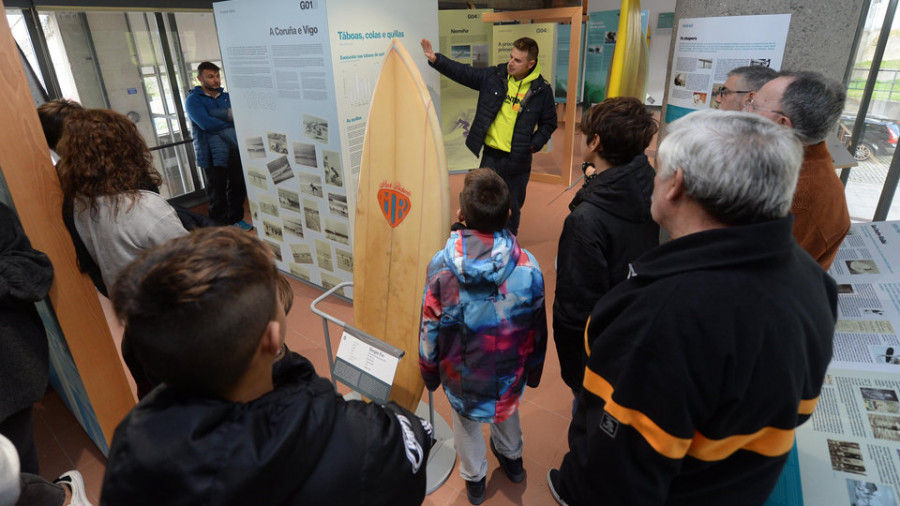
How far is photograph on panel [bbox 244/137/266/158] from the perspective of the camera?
11.5 ft

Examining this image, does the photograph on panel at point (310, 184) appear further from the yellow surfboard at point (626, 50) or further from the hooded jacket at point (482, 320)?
the yellow surfboard at point (626, 50)

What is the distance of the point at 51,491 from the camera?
1.44 meters

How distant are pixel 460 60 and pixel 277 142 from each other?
3063 millimetres

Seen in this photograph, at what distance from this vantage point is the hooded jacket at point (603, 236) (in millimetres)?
1641

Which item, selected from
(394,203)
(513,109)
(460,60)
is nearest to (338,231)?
(394,203)

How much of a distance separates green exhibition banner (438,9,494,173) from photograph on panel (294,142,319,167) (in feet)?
7.87

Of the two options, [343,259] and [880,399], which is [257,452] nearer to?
[880,399]

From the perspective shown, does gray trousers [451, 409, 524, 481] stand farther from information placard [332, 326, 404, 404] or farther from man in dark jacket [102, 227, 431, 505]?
man in dark jacket [102, 227, 431, 505]

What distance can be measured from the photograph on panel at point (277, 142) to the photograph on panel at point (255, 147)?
3.7 inches

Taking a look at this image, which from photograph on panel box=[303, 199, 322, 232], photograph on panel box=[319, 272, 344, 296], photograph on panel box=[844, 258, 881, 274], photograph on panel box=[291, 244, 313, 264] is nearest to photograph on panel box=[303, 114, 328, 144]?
photograph on panel box=[303, 199, 322, 232]

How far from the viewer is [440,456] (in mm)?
2135

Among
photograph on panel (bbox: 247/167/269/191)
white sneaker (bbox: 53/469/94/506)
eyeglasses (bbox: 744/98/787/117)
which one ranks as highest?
eyeglasses (bbox: 744/98/787/117)

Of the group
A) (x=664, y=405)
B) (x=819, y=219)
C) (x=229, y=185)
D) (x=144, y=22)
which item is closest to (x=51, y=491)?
(x=664, y=405)

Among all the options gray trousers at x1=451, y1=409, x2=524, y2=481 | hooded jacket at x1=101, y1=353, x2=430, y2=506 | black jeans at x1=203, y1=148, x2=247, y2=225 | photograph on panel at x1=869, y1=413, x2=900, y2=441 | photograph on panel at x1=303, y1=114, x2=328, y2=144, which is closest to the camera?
hooded jacket at x1=101, y1=353, x2=430, y2=506
